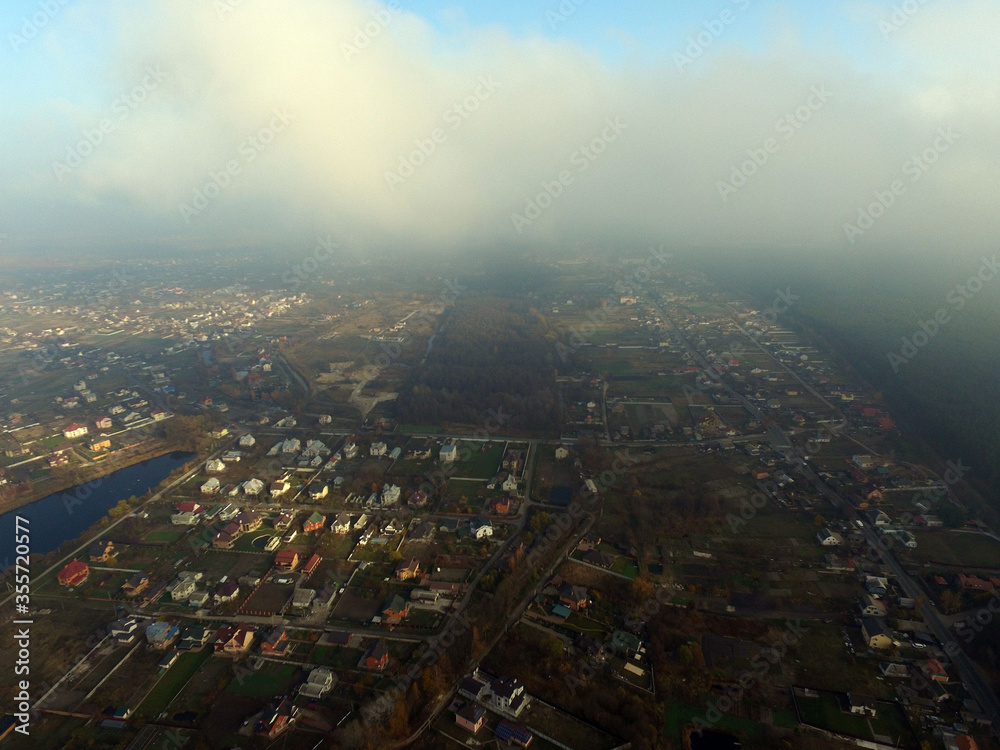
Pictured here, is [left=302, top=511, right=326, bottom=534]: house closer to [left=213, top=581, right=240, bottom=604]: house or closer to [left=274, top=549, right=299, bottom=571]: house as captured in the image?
[left=274, top=549, right=299, bottom=571]: house

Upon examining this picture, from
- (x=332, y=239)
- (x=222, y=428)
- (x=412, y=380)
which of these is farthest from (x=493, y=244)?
(x=222, y=428)

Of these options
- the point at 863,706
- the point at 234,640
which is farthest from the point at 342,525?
the point at 863,706

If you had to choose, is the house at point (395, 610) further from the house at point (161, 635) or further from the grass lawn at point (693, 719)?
the grass lawn at point (693, 719)

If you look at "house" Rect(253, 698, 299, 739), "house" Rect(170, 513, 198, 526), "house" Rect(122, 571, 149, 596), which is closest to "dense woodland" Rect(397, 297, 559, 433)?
"house" Rect(170, 513, 198, 526)

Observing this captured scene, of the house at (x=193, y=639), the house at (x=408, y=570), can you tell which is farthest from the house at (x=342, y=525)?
the house at (x=193, y=639)

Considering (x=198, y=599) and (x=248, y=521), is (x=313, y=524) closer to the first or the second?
(x=248, y=521)

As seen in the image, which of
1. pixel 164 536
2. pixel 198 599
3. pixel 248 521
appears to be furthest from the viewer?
pixel 248 521
